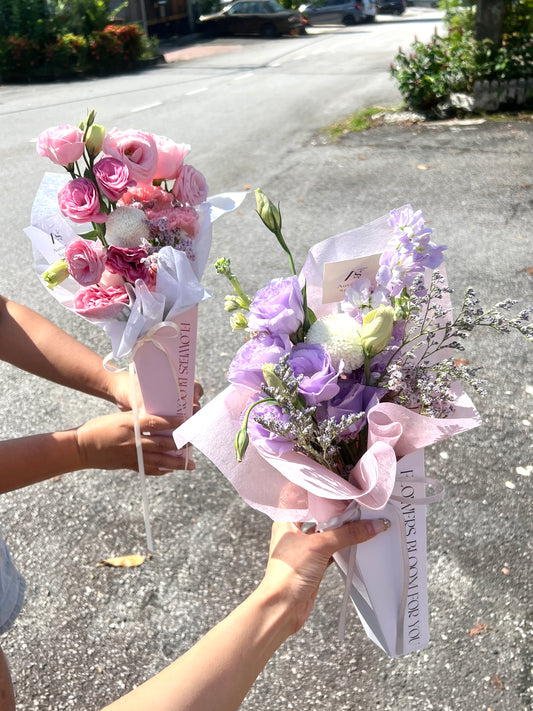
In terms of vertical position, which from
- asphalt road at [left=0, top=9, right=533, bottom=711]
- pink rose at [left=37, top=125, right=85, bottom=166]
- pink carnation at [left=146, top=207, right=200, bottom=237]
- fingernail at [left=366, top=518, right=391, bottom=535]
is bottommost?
asphalt road at [left=0, top=9, right=533, bottom=711]

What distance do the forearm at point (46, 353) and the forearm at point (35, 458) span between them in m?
0.23

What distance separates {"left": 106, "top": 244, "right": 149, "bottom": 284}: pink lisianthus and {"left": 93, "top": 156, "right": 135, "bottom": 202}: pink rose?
12 cm

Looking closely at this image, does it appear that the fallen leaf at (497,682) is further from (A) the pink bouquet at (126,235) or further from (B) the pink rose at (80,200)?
(B) the pink rose at (80,200)

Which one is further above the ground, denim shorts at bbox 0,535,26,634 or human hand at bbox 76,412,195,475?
human hand at bbox 76,412,195,475

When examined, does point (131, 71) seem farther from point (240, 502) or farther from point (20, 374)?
point (240, 502)

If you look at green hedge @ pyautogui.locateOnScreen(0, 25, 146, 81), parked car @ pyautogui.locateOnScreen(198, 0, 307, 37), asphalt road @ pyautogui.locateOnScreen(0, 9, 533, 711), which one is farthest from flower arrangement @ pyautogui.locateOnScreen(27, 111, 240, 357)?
parked car @ pyautogui.locateOnScreen(198, 0, 307, 37)

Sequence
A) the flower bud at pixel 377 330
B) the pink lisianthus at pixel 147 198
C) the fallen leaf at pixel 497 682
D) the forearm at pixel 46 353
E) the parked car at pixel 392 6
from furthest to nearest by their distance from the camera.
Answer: the parked car at pixel 392 6, the fallen leaf at pixel 497 682, the forearm at pixel 46 353, the pink lisianthus at pixel 147 198, the flower bud at pixel 377 330

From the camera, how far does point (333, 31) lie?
27422 mm

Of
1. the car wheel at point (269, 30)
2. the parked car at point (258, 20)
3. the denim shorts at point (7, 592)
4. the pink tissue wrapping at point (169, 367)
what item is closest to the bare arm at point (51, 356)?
the pink tissue wrapping at point (169, 367)

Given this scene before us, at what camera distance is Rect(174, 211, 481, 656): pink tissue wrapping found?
1213 millimetres

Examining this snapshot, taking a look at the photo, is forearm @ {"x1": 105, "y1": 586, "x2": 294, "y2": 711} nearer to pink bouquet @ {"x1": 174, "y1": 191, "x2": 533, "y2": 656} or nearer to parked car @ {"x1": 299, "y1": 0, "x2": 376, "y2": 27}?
pink bouquet @ {"x1": 174, "y1": 191, "x2": 533, "y2": 656}

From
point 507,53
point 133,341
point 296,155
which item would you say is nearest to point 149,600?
point 133,341

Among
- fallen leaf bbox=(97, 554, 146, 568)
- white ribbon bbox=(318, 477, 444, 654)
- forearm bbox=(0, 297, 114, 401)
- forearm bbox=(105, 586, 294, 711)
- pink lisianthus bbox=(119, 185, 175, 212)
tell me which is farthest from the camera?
fallen leaf bbox=(97, 554, 146, 568)

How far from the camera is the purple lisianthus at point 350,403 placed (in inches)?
49.0
